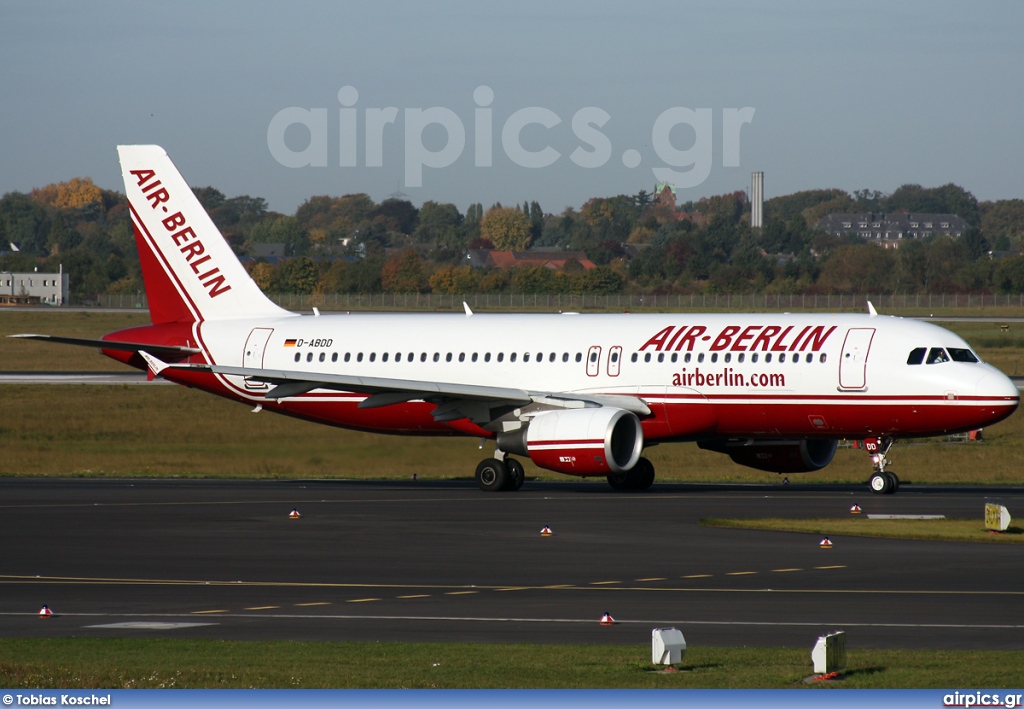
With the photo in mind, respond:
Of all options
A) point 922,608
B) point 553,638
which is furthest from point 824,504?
→ point 553,638

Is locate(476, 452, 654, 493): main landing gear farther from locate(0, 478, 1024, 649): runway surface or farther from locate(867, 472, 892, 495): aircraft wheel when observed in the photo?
locate(867, 472, 892, 495): aircraft wheel

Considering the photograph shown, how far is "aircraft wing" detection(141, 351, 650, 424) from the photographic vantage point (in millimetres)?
38000

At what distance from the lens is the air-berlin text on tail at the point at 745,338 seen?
37.2m

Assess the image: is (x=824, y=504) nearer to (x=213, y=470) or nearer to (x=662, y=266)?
(x=213, y=470)

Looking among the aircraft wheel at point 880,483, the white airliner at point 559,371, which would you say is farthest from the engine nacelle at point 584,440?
the aircraft wheel at point 880,483

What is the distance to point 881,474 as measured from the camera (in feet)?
122

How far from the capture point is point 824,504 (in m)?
34.7

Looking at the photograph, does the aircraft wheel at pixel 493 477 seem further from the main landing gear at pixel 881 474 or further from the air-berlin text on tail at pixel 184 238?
the air-berlin text on tail at pixel 184 238

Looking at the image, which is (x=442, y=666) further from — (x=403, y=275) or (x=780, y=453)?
(x=403, y=275)

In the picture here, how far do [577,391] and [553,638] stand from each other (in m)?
22.3

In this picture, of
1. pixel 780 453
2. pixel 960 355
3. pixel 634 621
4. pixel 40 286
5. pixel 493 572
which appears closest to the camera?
pixel 634 621

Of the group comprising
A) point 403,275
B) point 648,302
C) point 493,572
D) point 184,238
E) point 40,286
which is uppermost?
point 403,275

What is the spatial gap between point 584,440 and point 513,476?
384cm

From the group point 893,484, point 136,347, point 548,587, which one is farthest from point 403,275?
point 548,587
